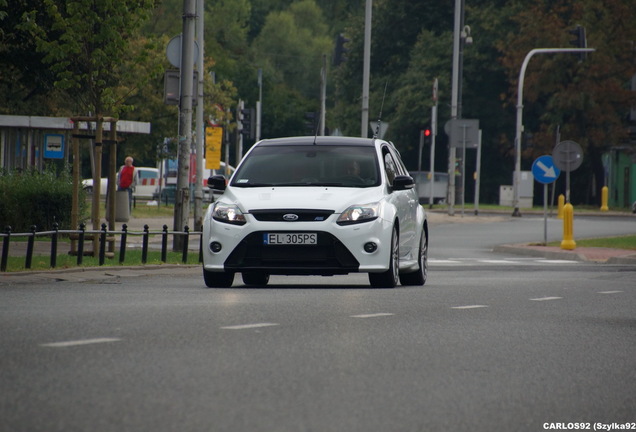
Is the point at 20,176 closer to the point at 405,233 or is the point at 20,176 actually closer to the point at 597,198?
the point at 405,233

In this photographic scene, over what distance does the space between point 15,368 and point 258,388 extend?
1.49 m

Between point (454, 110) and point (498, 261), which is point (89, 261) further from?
point (454, 110)

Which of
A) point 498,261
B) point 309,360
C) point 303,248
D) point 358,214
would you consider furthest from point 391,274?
point 498,261

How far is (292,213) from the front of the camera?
600 inches

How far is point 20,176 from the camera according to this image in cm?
2948

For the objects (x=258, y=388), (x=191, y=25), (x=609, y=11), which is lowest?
(x=258, y=388)

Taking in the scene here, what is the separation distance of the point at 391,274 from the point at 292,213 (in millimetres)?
1558

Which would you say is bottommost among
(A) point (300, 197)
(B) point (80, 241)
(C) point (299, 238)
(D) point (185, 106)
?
(B) point (80, 241)

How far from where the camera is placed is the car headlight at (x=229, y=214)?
1545 cm

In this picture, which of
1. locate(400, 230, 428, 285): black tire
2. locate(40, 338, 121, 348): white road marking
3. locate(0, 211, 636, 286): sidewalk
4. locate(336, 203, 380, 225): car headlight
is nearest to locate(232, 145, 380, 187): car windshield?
locate(336, 203, 380, 225): car headlight

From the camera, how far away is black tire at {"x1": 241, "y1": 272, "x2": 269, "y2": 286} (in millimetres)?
17250

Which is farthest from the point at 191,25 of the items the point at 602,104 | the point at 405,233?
the point at 602,104

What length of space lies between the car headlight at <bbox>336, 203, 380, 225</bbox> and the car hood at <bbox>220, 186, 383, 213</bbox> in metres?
0.05

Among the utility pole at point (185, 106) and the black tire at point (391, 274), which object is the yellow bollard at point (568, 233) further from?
the black tire at point (391, 274)
